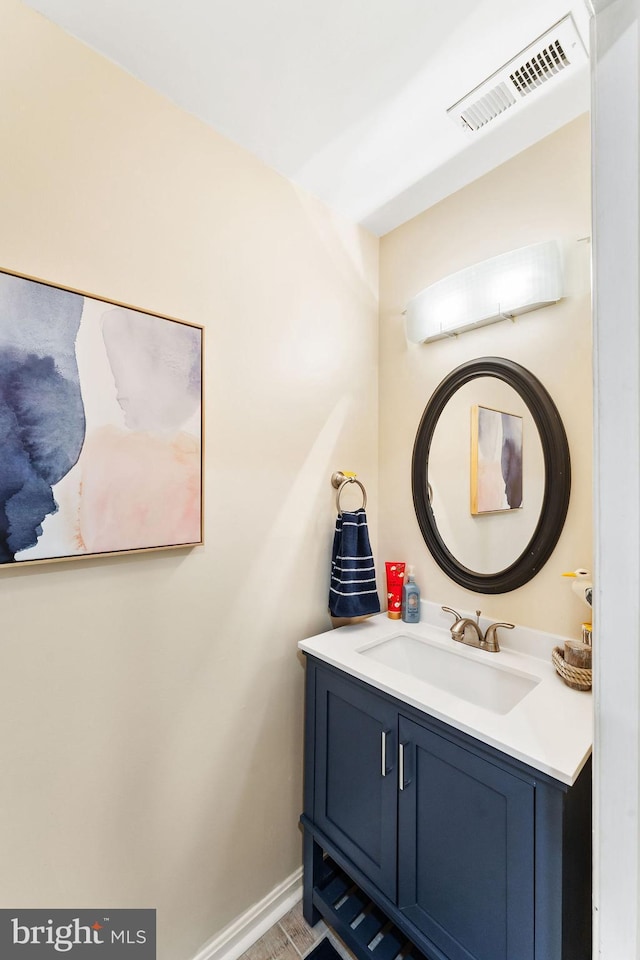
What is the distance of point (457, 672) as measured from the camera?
1.45m

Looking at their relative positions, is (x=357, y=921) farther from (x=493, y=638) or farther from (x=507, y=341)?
(x=507, y=341)

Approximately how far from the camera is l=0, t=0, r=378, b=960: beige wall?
1.00m

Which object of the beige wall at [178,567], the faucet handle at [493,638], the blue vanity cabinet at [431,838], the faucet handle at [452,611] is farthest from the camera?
the faucet handle at [452,611]

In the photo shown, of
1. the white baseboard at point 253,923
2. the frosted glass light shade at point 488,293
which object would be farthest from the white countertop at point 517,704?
the frosted glass light shade at point 488,293

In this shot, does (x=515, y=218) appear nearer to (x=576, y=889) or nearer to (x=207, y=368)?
(x=207, y=368)

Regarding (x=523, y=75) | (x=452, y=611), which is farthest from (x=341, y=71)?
(x=452, y=611)

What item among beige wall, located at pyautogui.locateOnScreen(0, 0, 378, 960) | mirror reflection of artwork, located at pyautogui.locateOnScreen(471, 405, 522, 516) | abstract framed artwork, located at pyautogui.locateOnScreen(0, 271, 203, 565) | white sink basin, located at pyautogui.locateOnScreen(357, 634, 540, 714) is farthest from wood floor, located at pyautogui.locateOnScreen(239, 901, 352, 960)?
mirror reflection of artwork, located at pyautogui.locateOnScreen(471, 405, 522, 516)

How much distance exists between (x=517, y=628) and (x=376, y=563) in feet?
2.06

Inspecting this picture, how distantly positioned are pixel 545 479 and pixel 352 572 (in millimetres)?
705

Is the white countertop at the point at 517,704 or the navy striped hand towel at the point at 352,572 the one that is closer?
the white countertop at the point at 517,704

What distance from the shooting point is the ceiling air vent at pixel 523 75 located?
1.05m

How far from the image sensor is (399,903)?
117cm

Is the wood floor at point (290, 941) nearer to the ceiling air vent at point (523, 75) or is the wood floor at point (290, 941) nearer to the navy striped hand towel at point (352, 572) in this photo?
the navy striped hand towel at point (352, 572)

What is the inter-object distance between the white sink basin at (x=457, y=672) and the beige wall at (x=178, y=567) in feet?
0.88
